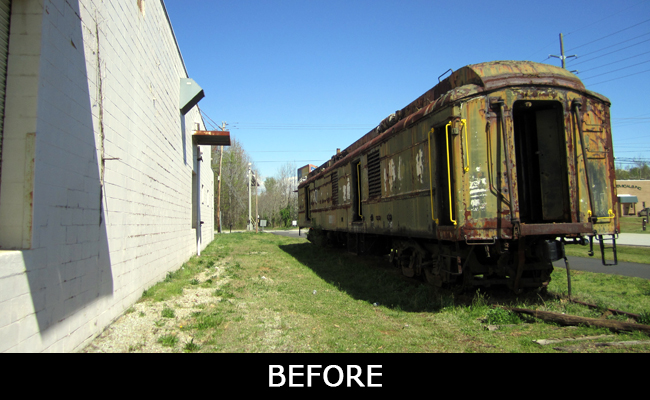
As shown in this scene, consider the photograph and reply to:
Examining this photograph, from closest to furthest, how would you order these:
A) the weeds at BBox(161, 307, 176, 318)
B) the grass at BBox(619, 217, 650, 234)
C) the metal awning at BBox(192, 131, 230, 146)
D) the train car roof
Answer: the weeds at BBox(161, 307, 176, 318) < the train car roof < the metal awning at BBox(192, 131, 230, 146) < the grass at BBox(619, 217, 650, 234)

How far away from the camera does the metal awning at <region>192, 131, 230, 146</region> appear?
13.8 metres

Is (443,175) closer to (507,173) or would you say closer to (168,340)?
(507,173)

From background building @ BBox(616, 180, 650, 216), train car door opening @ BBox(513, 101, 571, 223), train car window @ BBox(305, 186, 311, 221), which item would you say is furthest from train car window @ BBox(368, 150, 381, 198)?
background building @ BBox(616, 180, 650, 216)

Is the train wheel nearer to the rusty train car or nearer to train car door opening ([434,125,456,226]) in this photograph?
the rusty train car

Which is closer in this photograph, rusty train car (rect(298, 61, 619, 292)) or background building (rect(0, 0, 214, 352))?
background building (rect(0, 0, 214, 352))

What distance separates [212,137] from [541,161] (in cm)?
1098

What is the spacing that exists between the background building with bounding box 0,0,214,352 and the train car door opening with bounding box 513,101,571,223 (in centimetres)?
601

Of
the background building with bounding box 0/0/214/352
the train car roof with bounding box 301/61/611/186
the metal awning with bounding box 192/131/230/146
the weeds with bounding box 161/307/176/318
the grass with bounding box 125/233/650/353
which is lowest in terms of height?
the grass with bounding box 125/233/650/353

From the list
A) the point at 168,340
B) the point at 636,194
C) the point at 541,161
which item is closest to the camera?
the point at 168,340

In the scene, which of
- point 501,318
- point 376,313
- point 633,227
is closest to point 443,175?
point 501,318

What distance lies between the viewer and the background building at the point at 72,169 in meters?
3.38

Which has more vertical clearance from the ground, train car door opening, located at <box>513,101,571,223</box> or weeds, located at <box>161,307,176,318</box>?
train car door opening, located at <box>513,101,571,223</box>

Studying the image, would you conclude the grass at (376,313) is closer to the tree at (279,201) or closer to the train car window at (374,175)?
the train car window at (374,175)

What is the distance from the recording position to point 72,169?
4.17 m
